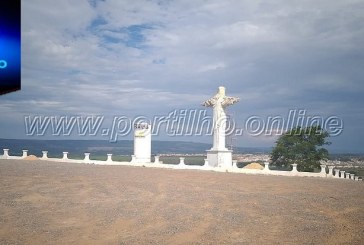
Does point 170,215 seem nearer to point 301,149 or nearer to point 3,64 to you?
point 3,64

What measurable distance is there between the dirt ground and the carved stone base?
15.1 meters

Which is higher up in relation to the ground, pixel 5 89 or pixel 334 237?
pixel 5 89

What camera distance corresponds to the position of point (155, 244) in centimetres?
803

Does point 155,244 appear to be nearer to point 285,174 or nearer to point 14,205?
point 14,205

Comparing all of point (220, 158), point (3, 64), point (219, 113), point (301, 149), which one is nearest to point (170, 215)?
point (3, 64)

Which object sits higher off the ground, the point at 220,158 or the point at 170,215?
the point at 220,158

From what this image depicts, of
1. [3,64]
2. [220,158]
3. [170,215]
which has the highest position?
[3,64]

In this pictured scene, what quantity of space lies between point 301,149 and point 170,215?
1410 inches

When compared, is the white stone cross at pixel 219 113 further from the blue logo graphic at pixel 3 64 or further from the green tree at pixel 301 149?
the blue logo graphic at pixel 3 64

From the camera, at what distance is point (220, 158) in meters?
32.3

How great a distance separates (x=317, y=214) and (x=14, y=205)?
1027 cm

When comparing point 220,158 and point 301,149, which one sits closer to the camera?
point 220,158

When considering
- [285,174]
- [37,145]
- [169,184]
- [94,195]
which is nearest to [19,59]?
[94,195]

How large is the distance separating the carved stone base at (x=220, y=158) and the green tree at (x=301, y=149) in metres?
13.2
